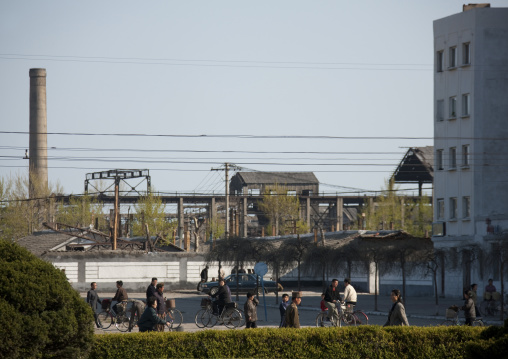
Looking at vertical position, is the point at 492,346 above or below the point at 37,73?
below

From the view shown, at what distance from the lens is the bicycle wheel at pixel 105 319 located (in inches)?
1230

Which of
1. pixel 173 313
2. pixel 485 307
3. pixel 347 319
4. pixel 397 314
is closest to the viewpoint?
pixel 397 314

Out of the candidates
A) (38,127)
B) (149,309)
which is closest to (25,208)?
(38,127)

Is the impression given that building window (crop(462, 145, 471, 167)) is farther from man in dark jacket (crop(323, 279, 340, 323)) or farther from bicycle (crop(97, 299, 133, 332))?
bicycle (crop(97, 299, 133, 332))

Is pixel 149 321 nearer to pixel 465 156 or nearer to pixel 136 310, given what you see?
pixel 136 310

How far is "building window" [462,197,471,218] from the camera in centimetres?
5047

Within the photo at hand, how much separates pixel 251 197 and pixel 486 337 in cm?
8769

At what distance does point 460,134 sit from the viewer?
51.1 meters

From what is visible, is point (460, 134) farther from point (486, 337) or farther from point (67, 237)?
point (486, 337)

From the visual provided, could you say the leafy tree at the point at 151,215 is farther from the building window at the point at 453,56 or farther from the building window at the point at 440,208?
the building window at the point at 453,56

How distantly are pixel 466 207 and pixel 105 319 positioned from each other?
26.2 meters

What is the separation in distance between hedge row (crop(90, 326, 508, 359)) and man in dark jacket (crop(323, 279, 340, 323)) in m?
10.1

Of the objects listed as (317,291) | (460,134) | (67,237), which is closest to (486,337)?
(460,134)

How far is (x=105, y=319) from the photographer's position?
1234 inches
